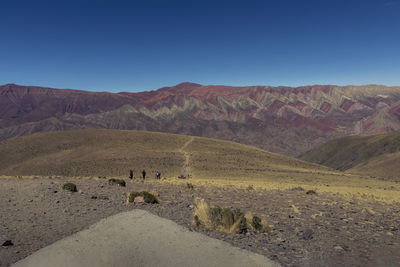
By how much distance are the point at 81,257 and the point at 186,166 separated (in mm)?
47459

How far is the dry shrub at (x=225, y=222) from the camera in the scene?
A: 9375 millimetres

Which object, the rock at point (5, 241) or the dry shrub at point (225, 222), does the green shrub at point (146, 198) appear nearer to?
the dry shrub at point (225, 222)

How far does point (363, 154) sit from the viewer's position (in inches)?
4823

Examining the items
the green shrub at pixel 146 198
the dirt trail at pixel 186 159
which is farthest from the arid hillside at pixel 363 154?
the green shrub at pixel 146 198

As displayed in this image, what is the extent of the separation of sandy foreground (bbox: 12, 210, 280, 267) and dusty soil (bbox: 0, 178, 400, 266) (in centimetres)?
→ 120

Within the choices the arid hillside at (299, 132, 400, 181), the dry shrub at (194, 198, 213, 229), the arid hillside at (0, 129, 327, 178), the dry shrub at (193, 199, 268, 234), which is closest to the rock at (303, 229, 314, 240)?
the dry shrub at (193, 199, 268, 234)

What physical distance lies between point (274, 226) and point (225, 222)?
267 cm

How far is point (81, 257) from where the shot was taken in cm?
635

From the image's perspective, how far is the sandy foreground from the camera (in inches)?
245

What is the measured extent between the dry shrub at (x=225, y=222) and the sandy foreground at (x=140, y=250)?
193 centimetres

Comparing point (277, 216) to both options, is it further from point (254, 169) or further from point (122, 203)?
point (254, 169)

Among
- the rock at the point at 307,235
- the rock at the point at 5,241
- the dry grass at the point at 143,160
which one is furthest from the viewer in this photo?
the dry grass at the point at 143,160

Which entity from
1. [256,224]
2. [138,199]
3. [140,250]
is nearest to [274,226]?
[256,224]

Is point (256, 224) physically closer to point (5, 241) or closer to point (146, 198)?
point (146, 198)
